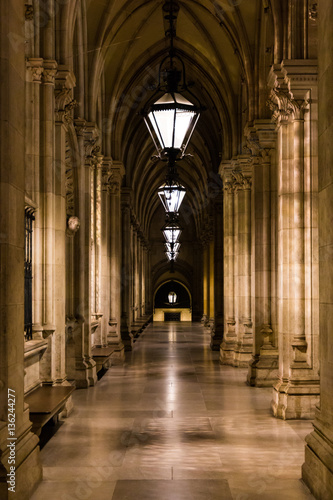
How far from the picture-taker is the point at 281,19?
34.2 ft

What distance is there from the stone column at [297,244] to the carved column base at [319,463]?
333 centimetres

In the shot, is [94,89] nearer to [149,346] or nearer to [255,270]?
[255,270]

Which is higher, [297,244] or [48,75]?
[48,75]

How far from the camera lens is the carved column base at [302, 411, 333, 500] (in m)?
5.51

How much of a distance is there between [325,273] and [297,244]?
3955mm

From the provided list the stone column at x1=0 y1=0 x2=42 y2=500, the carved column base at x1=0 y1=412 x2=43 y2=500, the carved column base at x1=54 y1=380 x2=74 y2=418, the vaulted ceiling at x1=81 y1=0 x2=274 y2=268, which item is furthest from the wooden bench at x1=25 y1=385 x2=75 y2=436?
the vaulted ceiling at x1=81 y1=0 x2=274 y2=268

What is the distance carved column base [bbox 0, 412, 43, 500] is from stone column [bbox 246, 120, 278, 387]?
286 inches

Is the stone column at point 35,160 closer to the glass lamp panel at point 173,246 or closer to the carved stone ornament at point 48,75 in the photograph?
the carved stone ornament at point 48,75

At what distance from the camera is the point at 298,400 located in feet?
31.2

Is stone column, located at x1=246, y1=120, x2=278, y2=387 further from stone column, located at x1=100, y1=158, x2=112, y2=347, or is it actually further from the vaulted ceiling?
stone column, located at x1=100, y1=158, x2=112, y2=347

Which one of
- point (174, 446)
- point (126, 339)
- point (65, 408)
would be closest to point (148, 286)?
point (126, 339)

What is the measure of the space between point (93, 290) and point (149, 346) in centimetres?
672

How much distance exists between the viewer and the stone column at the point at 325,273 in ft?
18.6

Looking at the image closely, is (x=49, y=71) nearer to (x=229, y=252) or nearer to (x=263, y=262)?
(x=263, y=262)
